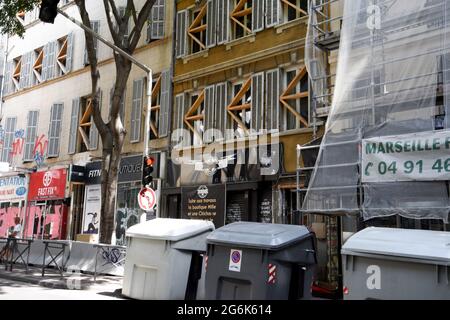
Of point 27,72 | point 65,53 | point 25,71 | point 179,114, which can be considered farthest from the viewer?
point 25,71

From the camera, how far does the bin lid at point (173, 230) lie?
875cm

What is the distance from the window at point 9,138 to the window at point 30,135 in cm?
192

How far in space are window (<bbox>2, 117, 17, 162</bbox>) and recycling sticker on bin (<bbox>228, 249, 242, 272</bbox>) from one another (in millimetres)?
24307

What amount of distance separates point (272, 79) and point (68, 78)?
43.7 feet

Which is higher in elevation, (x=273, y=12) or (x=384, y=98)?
(x=273, y=12)

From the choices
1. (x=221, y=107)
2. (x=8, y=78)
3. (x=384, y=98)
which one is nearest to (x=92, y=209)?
(x=221, y=107)

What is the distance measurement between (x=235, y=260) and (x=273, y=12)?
11.1 metres

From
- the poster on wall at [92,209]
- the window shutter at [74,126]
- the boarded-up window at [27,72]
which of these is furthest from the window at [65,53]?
the poster on wall at [92,209]

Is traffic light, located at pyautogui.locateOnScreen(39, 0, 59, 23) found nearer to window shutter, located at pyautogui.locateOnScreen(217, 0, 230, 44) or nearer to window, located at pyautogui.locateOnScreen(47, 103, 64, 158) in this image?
window shutter, located at pyautogui.locateOnScreen(217, 0, 230, 44)

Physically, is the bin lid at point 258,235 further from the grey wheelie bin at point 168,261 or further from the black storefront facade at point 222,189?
the black storefront facade at point 222,189

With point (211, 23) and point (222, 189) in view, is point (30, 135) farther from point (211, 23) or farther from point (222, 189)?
point (222, 189)

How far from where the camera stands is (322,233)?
1315 cm

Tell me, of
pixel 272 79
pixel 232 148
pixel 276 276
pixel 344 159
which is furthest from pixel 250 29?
pixel 276 276

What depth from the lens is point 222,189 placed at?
16203 mm
